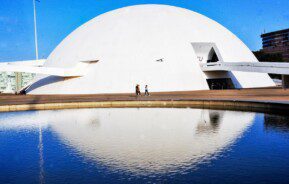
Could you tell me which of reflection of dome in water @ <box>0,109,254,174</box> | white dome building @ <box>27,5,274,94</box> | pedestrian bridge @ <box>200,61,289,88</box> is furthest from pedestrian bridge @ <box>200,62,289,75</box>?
reflection of dome in water @ <box>0,109,254,174</box>

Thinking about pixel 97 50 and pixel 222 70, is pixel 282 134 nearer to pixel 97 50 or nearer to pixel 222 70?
pixel 222 70

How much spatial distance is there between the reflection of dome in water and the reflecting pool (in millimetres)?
24

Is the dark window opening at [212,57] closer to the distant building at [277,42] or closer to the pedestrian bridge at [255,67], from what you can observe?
the pedestrian bridge at [255,67]

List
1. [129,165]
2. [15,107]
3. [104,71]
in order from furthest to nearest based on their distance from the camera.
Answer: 1. [104,71]
2. [15,107]
3. [129,165]

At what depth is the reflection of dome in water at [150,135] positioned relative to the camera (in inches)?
306

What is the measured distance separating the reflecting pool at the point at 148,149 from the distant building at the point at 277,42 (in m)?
87.0

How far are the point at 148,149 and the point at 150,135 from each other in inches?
77.1

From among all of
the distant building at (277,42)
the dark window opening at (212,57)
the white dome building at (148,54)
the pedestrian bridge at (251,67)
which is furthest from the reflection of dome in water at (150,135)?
the distant building at (277,42)

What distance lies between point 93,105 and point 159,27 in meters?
14.4

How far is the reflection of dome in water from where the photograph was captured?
776cm

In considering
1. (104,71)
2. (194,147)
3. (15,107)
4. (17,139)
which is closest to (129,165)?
(194,147)

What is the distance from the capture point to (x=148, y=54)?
28.9 metres

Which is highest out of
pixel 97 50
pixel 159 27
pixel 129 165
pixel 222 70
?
pixel 159 27

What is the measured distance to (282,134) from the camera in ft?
33.6
